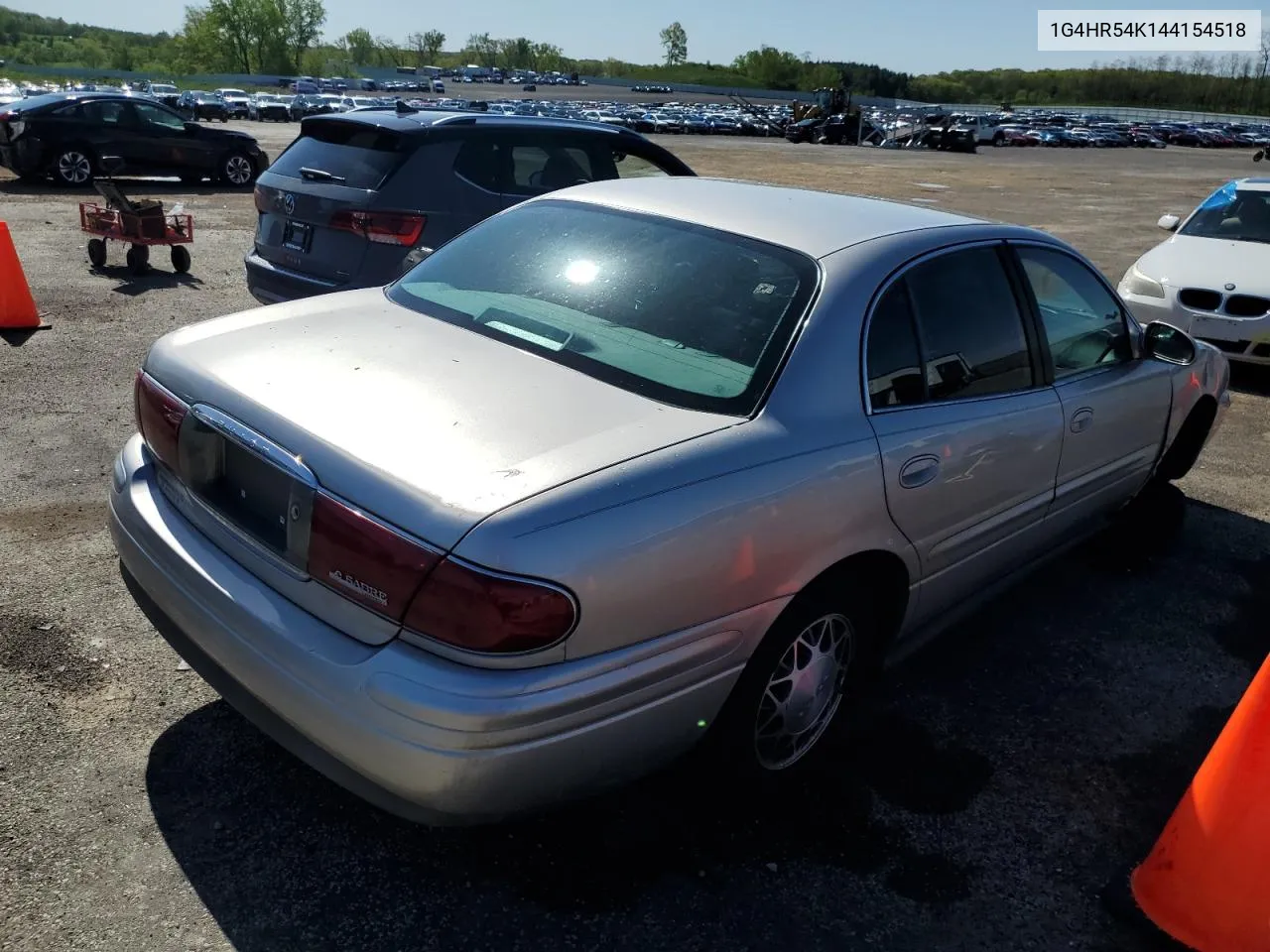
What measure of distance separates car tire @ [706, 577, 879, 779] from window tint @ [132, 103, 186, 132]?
16512 mm

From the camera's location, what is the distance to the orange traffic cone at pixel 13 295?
23.6ft

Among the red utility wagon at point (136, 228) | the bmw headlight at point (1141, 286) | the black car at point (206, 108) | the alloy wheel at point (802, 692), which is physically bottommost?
the alloy wheel at point (802, 692)

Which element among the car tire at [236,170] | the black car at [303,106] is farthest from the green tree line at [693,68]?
the car tire at [236,170]

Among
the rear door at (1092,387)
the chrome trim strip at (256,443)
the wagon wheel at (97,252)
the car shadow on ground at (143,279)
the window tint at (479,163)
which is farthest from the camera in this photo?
the wagon wheel at (97,252)

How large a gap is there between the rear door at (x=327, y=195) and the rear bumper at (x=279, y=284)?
0.04 meters

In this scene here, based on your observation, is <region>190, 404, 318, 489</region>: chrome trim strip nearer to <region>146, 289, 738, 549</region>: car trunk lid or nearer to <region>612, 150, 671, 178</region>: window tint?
<region>146, 289, 738, 549</region>: car trunk lid

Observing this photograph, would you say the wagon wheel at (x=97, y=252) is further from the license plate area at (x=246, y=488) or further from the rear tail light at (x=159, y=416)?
the license plate area at (x=246, y=488)

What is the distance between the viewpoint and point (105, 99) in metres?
15.6

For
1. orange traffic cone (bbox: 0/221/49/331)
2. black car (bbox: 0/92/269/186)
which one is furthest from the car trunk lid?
black car (bbox: 0/92/269/186)

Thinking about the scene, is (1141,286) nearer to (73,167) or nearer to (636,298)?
(636,298)

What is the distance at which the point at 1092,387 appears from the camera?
3.88 m

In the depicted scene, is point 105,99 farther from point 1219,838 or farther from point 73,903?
point 1219,838

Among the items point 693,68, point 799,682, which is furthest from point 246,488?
point 693,68

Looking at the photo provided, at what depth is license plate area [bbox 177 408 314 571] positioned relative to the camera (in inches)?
92.5
